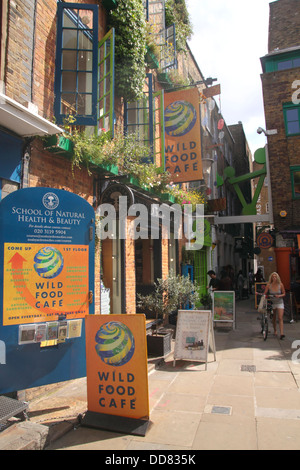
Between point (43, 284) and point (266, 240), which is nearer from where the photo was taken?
point (43, 284)

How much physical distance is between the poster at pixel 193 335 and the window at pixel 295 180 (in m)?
11.1

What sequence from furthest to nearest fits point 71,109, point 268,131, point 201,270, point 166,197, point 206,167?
point 206,167 → point 268,131 → point 201,270 → point 166,197 → point 71,109

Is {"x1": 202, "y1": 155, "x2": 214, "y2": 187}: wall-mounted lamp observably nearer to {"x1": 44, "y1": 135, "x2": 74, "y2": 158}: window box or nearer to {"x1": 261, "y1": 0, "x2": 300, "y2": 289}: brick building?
{"x1": 261, "y1": 0, "x2": 300, "y2": 289}: brick building

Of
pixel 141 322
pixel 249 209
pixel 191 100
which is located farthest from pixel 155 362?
pixel 249 209

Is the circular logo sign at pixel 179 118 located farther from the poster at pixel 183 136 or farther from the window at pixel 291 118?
the window at pixel 291 118

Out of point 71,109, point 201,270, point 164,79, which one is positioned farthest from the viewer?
point 201,270

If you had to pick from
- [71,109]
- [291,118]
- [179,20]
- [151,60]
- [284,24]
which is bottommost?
[71,109]

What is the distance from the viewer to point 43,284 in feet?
14.7

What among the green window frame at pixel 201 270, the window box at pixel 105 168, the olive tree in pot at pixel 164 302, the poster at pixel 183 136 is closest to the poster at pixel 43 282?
the window box at pixel 105 168

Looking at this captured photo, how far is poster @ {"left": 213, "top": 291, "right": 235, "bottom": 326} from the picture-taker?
34.8ft

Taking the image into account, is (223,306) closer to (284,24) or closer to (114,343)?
(114,343)

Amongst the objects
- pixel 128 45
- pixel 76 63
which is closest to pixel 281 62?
pixel 128 45

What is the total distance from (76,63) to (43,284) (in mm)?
4223
